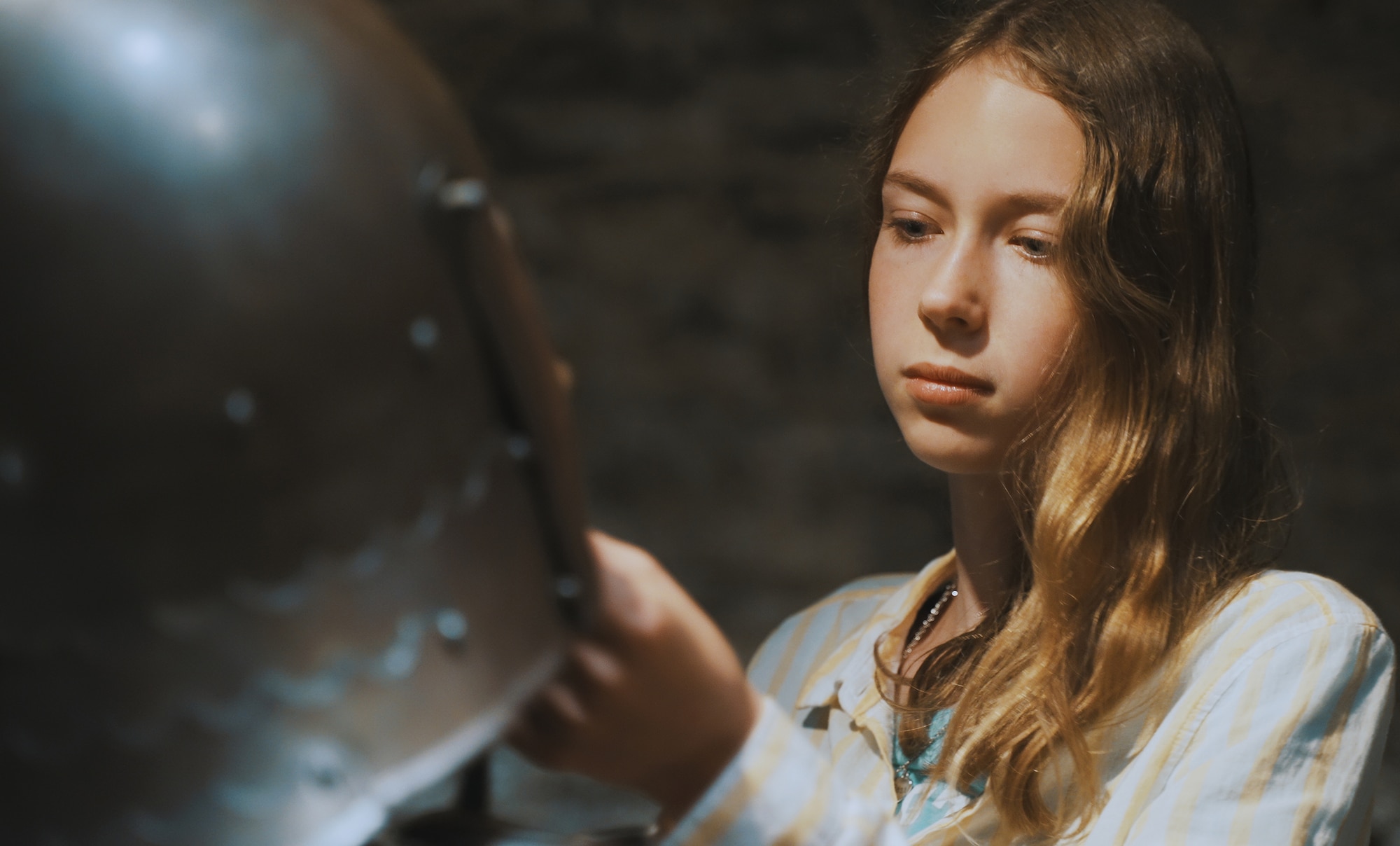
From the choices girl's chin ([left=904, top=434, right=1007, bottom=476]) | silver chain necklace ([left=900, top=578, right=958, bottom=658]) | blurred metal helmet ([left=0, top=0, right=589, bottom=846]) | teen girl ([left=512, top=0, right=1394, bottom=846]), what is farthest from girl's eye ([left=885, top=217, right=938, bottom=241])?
blurred metal helmet ([left=0, top=0, right=589, bottom=846])

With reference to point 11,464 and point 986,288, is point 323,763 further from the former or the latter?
point 986,288

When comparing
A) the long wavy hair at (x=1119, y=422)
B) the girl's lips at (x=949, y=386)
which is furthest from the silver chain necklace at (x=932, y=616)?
the girl's lips at (x=949, y=386)

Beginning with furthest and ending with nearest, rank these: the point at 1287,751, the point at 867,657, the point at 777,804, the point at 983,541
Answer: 1. the point at 867,657
2. the point at 983,541
3. the point at 1287,751
4. the point at 777,804

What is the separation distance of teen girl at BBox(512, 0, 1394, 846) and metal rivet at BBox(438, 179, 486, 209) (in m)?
0.32

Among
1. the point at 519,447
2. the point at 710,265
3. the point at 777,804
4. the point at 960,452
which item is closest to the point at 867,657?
the point at 960,452

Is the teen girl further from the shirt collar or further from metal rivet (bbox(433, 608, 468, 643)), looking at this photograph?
metal rivet (bbox(433, 608, 468, 643))

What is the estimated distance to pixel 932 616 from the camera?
80 centimetres

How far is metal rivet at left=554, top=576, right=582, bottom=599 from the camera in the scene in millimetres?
347

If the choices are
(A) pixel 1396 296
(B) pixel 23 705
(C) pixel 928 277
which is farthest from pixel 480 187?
(A) pixel 1396 296

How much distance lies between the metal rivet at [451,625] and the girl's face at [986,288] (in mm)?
340

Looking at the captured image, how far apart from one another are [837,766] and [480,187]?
1.70 ft

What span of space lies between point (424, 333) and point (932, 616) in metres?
0.55

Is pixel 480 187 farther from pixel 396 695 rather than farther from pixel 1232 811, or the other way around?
pixel 1232 811

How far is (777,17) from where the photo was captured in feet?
4.83
